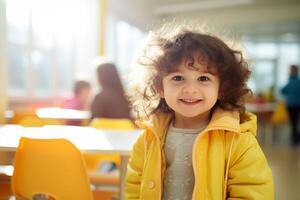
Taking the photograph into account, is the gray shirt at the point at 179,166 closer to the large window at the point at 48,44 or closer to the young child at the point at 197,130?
the young child at the point at 197,130

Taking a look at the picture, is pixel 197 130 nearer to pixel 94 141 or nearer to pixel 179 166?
pixel 179 166

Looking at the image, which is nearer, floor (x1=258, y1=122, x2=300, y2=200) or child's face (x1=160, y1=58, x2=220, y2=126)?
child's face (x1=160, y1=58, x2=220, y2=126)

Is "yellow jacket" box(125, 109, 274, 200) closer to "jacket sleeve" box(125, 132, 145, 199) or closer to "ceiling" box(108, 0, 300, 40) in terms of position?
"jacket sleeve" box(125, 132, 145, 199)

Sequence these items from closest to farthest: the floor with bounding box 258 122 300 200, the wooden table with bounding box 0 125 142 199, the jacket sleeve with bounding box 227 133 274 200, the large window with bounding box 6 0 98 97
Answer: the jacket sleeve with bounding box 227 133 274 200 → the wooden table with bounding box 0 125 142 199 → the floor with bounding box 258 122 300 200 → the large window with bounding box 6 0 98 97

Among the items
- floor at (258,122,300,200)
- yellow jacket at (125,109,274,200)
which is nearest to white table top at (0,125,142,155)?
yellow jacket at (125,109,274,200)

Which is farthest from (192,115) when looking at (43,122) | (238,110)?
(43,122)

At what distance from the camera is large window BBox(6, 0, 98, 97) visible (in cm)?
501

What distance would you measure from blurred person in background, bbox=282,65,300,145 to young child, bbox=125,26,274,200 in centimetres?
578

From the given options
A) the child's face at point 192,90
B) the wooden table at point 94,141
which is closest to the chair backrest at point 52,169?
the wooden table at point 94,141

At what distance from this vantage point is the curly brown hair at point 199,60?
43.6 inches

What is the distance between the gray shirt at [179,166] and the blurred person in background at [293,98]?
231 inches

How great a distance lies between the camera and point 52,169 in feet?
4.27

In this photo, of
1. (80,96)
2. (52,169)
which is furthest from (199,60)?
(80,96)

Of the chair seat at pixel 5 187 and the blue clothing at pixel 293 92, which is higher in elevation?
the blue clothing at pixel 293 92
